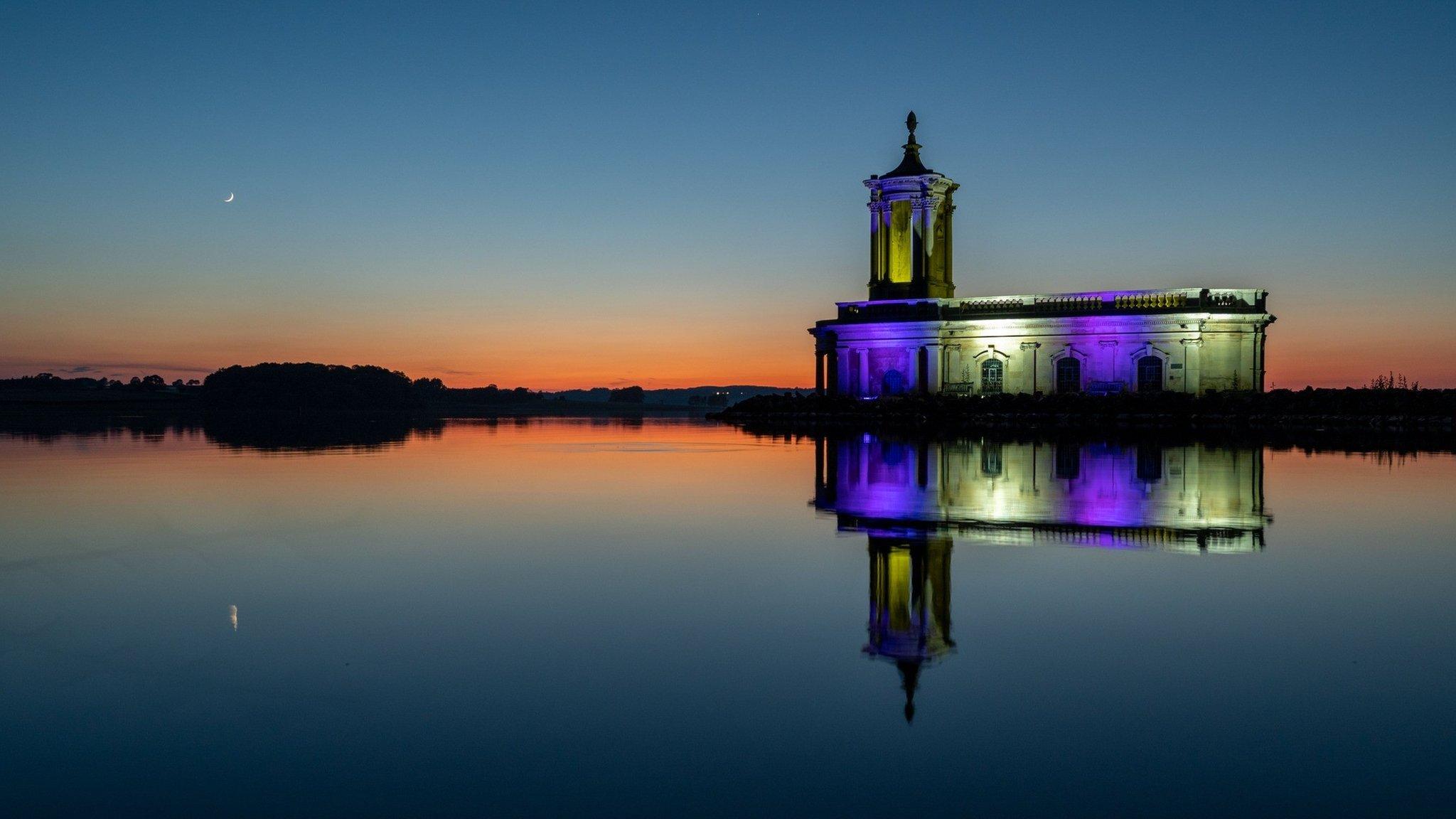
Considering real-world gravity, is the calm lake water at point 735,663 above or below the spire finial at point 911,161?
below

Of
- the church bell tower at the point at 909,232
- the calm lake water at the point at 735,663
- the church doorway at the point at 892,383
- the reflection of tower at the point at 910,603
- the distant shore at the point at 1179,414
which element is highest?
the church bell tower at the point at 909,232

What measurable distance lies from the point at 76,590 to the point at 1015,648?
718 centimetres

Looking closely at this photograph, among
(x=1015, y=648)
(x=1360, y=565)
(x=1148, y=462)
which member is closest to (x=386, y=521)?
(x=1015, y=648)

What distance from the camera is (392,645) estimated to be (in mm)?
6105

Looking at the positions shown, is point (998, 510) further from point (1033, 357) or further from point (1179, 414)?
point (1033, 357)

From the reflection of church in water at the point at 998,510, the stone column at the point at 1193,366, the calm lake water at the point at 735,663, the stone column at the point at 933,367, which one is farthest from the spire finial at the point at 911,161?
the calm lake water at the point at 735,663

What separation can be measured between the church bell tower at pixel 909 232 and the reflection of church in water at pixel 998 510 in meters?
35.9

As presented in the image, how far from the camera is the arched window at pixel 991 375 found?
184 feet

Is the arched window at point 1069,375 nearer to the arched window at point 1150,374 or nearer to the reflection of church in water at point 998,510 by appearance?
the arched window at point 1150,374

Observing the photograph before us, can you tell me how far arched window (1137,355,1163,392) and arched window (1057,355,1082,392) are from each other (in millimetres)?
3004

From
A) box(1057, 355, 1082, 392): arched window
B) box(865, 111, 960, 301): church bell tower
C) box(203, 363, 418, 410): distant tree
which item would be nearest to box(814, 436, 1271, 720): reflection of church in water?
box(1057, 355, 1082, 392): arched window

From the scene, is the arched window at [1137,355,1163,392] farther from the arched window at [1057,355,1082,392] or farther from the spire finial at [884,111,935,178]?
the spire finial at [884,111,935,178]

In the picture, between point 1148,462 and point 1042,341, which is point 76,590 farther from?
point 1042,341

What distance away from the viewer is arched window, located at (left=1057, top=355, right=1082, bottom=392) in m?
54.4
